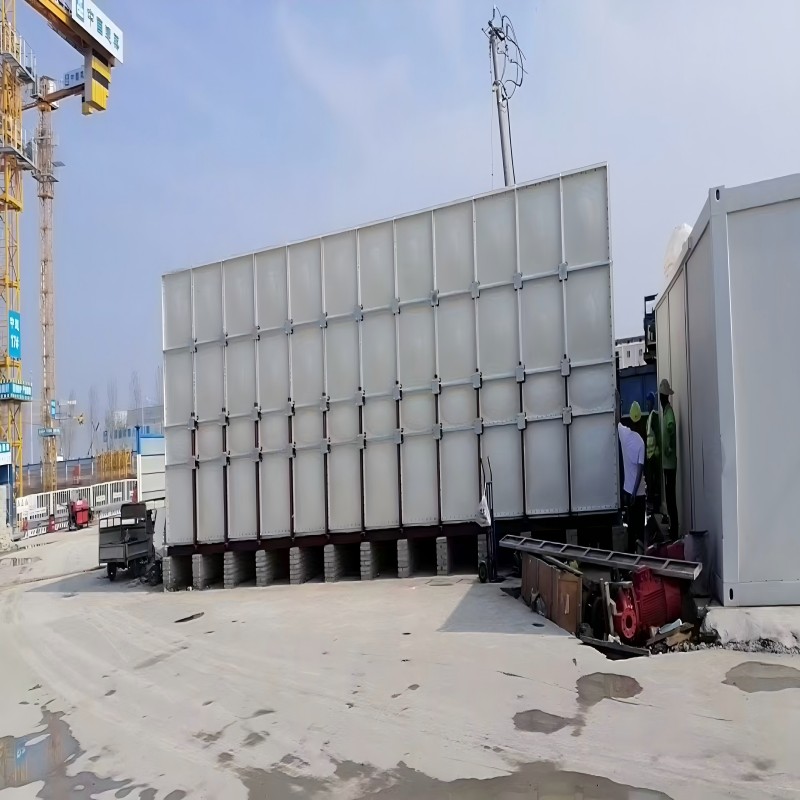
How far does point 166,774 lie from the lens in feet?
13.4

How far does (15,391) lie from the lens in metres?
28.6

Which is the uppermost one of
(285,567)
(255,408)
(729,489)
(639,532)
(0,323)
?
(0,323)

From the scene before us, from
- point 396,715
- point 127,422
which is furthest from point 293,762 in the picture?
point 127,422

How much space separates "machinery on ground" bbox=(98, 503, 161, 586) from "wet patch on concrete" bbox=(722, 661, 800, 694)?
1019 cm

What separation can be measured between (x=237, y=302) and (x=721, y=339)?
8072 mm

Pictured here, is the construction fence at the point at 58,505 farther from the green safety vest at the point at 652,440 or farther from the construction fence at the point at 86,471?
the green safety vest at the point at 652,440

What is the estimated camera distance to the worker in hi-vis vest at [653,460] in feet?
27.7

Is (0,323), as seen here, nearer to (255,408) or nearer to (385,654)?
(255,408)

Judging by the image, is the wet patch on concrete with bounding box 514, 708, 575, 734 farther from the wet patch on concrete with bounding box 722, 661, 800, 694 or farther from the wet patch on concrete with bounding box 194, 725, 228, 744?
the wet patch on concrete with bounding box 194, 725, 228, 744

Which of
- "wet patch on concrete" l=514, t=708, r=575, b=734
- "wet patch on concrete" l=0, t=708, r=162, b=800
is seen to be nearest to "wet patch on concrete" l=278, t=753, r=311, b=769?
"wet patch on concrete" l=0, t=708, r=162, b=800

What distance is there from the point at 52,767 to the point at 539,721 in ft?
10.9

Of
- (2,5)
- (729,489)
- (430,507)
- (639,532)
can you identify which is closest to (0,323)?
(2,5)

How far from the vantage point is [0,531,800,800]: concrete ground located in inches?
143

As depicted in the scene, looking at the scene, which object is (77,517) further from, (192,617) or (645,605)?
(645,605)
